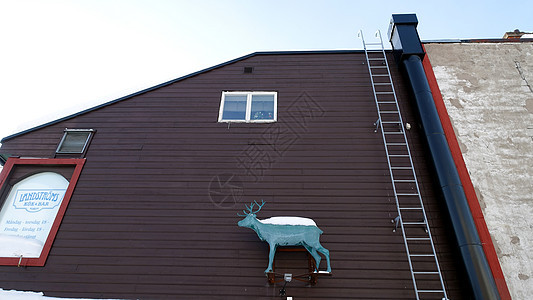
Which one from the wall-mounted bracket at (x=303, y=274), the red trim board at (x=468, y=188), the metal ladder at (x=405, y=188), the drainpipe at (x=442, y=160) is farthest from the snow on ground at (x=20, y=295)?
the red trim board at (x=468, y=188)

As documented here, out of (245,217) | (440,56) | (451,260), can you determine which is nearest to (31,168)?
(245,217)

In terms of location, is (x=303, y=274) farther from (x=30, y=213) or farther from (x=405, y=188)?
(x=30, y=213)

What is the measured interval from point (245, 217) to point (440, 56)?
7.54 metres

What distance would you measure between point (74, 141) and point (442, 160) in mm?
9244

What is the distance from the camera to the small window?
9.22m

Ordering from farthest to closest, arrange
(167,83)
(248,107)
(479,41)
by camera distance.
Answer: (479,41)
(167,83)
(248,107)

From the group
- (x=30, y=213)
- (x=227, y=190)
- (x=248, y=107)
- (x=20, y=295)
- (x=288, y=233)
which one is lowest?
(x=20, y=295)

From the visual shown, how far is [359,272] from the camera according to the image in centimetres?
713

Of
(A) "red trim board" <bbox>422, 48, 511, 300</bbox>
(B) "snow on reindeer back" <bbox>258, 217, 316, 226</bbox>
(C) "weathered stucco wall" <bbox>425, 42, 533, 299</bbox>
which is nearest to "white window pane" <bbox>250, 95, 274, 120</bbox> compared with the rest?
(B) "snow on reindeer back" <bbox>258, 217, 316, 226</bbox>

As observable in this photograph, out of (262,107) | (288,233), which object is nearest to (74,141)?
(262,107)

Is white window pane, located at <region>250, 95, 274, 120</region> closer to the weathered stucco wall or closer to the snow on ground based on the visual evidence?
the weathered stucco wall

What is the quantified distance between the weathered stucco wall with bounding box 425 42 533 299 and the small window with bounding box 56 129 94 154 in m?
9.63

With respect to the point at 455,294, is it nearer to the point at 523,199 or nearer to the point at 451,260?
the point at 451,260

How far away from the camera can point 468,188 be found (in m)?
8.05
